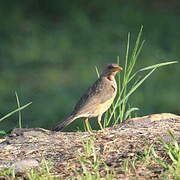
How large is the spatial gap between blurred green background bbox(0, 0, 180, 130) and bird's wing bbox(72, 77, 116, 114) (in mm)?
3846

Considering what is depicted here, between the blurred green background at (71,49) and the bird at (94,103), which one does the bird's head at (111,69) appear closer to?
the bird at (94,103)

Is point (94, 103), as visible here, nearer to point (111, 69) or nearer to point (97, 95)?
point (97, 95)

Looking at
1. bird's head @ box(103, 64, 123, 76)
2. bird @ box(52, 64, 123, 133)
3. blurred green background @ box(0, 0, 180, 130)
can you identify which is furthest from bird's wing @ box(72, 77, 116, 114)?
blurred green background @ box(0, 0, 180, 130)

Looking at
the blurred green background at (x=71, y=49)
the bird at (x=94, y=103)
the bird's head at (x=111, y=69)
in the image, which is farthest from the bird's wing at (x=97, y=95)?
the blurred green background at (x=71, y=49)

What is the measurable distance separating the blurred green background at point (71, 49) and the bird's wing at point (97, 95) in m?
3.85

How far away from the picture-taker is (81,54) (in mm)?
15859

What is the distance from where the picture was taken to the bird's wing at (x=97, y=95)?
25.8 ft

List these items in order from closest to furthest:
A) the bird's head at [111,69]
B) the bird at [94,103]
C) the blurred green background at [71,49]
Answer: the bird at [94,103], the bird's head at [111,69], the blurred green background at [71,49]

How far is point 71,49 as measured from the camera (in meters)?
16.2

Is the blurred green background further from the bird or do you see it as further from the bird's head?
the bird

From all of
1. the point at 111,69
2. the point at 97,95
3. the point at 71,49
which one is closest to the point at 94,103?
the point at 97,95

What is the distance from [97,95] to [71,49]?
8218mm

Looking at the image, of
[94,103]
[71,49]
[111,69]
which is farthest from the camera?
[71,49]

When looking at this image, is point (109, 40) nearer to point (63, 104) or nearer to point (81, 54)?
point (81, 54)
